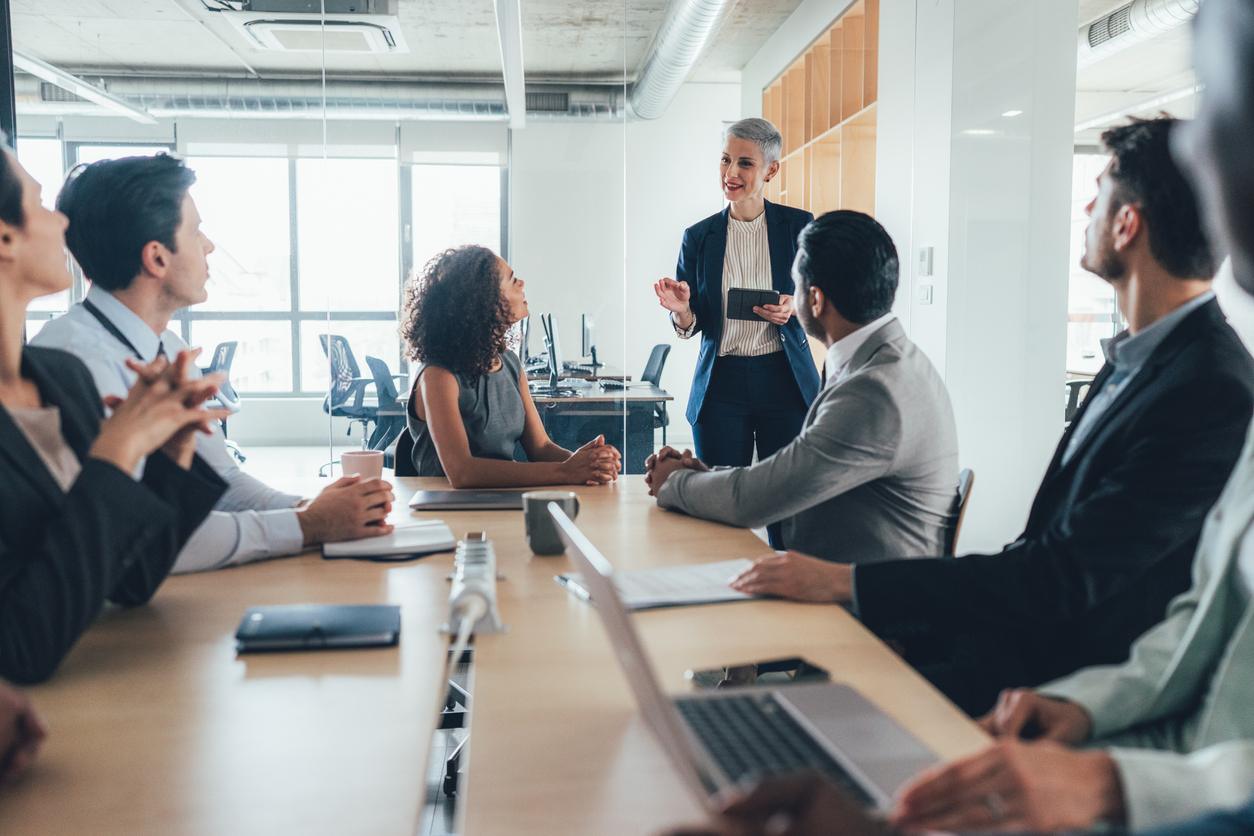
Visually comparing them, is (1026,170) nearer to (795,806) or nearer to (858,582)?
(858,582)

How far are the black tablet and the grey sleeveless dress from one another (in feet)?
3.56

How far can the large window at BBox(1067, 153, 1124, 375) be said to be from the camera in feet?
16.5

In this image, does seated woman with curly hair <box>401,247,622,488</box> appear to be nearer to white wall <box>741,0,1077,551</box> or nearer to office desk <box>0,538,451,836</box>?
office desk <box>0,538,451,836</box>


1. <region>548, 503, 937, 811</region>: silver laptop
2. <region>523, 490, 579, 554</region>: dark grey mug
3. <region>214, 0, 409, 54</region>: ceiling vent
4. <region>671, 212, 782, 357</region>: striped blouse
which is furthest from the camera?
<region>214, 0, 409, 54</region>: ceiling vent

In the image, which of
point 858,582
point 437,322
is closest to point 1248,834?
point 858,582

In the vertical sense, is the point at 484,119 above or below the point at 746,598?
above

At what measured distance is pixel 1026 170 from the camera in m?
4.68

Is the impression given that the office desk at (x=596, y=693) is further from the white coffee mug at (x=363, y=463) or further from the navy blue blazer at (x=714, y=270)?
the navy blue blazer at (x=714, y=270)

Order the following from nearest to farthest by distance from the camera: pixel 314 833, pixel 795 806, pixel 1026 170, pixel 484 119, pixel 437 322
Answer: pixel 795 806 < pixel 314 833 < pixel 437 322 < pixel 1026 170 < pixel 484 119

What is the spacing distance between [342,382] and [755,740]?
559cm

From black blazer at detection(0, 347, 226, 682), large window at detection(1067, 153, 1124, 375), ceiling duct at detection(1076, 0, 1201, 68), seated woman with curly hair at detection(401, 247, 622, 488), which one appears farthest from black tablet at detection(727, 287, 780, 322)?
ceiling duct at detection(1076, 0, 1201, 68)

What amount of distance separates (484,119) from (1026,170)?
2865 millimetres

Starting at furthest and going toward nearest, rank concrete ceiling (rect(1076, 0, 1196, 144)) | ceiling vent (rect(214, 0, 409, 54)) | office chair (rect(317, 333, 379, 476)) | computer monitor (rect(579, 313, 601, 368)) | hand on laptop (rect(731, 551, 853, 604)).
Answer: concrete ceiling (rect(1076, 0, 1196, 144)), office chair (rect(317, 333, 379, 476)), computer monitor (rect(579, 313, 601, 368)), ceiling vent (rect(214, 0, 409, 54)), hand on laptop (rect(731, 551, 853, 604))

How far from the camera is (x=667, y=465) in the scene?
2.46 m
